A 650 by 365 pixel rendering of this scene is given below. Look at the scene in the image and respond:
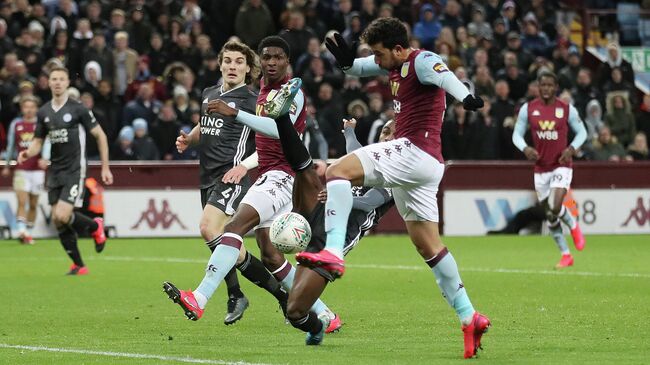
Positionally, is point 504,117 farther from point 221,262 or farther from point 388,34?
point 388,34

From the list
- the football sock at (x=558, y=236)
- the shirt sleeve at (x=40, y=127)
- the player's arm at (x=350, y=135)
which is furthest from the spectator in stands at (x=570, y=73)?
the player's arm at (x=350, y=135)

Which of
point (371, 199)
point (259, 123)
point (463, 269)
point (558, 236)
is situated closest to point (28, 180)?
point (463, 269)

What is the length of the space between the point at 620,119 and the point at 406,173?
19.6 meters

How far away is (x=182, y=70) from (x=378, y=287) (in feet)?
38.4

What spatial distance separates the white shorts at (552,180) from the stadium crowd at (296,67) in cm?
432

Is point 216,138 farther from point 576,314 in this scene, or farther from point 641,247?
point 641,247

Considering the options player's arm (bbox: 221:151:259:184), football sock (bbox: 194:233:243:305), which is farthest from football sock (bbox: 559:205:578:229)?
football sock (bbox: 194:233:243:305)

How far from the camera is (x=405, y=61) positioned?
30.7 feet

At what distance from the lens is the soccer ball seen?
9.55 m

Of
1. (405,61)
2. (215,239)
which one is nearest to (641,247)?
(215,239)

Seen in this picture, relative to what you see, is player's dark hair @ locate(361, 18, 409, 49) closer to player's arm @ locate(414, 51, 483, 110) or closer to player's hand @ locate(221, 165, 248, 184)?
player's arm @ locate(414, 51, 483, 110)

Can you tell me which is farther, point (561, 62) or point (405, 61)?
point (561, 62)

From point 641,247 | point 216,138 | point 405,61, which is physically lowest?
point 641,247

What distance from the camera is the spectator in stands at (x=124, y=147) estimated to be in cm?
2445
